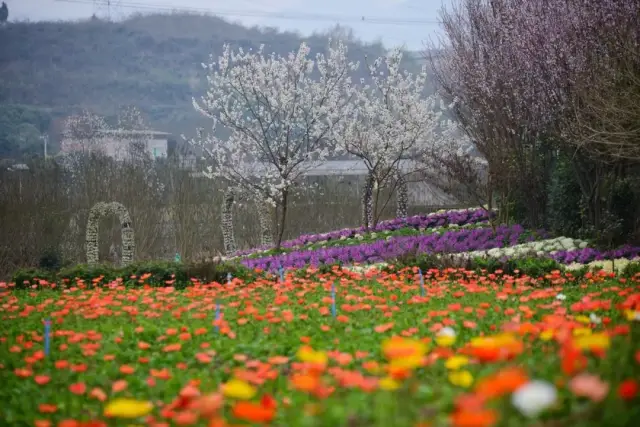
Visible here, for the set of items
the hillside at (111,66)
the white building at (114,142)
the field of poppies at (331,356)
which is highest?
the hillside at (111,66)

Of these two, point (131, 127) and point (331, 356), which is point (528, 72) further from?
point (131, 127)

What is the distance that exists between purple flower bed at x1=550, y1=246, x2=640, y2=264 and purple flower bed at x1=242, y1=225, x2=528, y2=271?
2289mm

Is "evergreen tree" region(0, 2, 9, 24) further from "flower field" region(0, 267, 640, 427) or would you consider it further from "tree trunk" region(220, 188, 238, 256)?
"flower field" region(0, 267, 640, 427)

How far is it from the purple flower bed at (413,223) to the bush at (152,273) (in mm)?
7866

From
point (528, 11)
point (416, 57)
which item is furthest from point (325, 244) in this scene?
point (416, 57)

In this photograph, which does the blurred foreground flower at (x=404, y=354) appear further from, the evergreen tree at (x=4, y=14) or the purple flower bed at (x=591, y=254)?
the evergreen tree at (x=4, y=14)

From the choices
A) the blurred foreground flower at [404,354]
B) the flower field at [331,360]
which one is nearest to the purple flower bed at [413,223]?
the flower field at [331,360]

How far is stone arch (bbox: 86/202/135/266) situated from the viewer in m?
14.2

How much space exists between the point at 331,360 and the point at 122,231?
36.3 ft

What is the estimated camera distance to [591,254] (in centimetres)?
1166

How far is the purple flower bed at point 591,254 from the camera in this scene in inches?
447

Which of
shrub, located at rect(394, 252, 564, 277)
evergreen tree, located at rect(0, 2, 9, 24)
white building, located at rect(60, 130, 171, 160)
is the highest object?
evergreen tree, located at rect(0, 2, 9, 24)

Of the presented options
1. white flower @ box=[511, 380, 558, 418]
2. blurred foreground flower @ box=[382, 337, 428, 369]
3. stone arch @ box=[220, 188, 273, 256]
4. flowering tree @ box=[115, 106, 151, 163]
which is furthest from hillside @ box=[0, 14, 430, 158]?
white flower @ box=[511, 380, 558, 418]

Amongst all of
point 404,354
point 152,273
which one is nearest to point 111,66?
point 152,273
